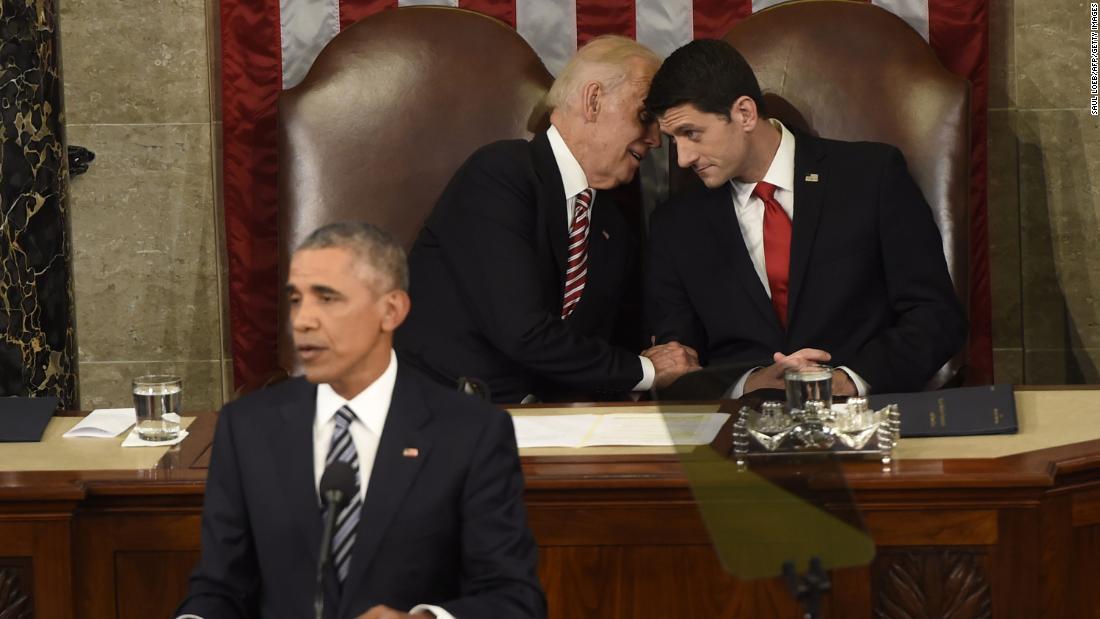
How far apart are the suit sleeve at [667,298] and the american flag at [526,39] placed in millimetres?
718

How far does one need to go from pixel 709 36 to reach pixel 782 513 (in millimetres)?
2924

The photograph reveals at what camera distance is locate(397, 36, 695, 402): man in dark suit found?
401 centimetres

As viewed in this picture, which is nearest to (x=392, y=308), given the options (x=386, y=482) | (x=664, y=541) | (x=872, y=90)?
(x=386, y=482)

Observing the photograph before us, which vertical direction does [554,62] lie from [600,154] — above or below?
above

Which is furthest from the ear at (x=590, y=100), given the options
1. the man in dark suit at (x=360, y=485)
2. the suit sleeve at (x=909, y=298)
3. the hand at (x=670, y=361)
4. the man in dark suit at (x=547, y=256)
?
the man in dark suit at (x=360, y=485)

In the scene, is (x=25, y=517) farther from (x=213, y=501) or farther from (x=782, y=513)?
(x=782, y=513)

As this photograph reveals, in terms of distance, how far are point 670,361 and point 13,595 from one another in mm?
1841

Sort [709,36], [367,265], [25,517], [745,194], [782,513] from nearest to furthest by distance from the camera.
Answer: [782,513] → [367,265] → [25,517] → [745,194] → [709,36]

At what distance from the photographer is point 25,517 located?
2799mm

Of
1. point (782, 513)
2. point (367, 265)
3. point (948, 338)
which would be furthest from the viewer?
point (948, 338)

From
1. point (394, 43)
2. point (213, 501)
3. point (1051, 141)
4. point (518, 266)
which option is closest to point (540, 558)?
point (213, 501)

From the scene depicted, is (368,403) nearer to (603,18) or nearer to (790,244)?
(790,244)

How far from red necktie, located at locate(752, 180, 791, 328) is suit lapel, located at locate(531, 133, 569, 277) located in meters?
0.53

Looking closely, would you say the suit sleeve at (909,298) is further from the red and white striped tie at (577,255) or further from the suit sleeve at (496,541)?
the suit sleeve at (496,541)
